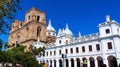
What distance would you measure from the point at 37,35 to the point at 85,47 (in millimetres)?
24245

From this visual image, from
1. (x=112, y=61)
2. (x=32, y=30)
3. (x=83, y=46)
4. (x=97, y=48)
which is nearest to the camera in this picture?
(x=112, y=61)

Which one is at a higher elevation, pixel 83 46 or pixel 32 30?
pixel 32 30

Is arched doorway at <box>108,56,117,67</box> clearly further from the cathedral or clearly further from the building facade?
the building facade

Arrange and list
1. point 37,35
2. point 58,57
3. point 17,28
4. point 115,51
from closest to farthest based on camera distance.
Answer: point 115,51
point 58,57
point 37,35
point 17,28

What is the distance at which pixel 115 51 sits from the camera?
99.8ft

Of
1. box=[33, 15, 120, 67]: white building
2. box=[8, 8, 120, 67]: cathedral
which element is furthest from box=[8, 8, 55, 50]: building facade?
box=[33, 15, 120, 67]: white building

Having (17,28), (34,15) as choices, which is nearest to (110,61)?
(34,15)

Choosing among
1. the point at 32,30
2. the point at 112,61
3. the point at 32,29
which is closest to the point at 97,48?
the point at 112,61

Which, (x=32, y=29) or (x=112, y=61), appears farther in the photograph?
(x=32, y=29)

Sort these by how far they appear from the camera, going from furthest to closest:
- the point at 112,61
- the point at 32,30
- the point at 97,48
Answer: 1. the point at 32,30
2. the point at 97,48
3. the point at 112,61

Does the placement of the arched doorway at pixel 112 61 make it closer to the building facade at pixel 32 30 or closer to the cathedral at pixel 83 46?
the cathedral at pixel 83 46

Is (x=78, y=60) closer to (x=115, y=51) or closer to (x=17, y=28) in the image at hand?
(x=115, y=51)

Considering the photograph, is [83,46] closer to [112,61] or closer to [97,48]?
[97,48]

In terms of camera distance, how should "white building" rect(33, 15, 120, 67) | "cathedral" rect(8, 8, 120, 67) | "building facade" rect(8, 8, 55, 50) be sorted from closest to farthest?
"white building" rect(33, 15, 120, 67) < "cathedral" rect(8, 8, 120, 67) < "building facade" rect(8, 8, 55, 50)
